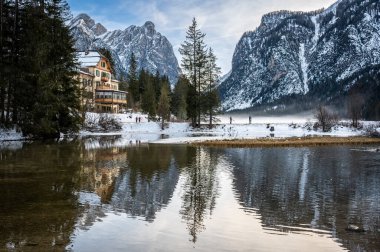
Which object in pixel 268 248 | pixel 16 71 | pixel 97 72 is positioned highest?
pixel 97 72

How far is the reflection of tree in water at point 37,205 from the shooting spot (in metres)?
9.05

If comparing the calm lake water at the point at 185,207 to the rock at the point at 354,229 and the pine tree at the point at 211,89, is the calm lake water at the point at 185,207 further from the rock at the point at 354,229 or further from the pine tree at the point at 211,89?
the pine tree at the point at 211,89

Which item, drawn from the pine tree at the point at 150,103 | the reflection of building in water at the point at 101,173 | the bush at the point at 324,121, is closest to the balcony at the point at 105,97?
the pine tree at the point at 150,103

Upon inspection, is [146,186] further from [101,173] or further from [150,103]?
[150,103]

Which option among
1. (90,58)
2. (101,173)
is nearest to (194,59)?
(90,58)

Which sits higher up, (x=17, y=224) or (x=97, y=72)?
(x=97, y=72)

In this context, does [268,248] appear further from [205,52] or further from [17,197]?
[205,52]

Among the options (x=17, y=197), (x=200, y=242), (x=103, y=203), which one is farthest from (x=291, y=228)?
(x=17, y=197)

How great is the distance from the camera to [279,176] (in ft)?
65.2

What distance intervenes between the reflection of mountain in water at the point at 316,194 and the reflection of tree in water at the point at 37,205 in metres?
5.73

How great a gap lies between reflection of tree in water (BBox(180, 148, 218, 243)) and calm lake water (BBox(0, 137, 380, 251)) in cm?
4

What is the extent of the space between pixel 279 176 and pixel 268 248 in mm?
11263

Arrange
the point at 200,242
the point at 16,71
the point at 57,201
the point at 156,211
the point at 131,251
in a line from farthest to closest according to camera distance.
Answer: the point at 16,71 < the point at 57,201 < the point at 156,211 < the point at 200,242 < the point at 131,251

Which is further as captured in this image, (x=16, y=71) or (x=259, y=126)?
(x=259, y=126)
